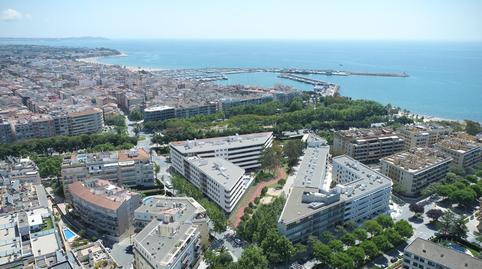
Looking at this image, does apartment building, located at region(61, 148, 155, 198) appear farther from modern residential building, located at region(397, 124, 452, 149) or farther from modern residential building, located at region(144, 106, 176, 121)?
modern residential building, located at region(397, 124, 452, 149)

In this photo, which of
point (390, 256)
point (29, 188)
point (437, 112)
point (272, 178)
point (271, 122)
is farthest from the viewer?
point (437, 112)

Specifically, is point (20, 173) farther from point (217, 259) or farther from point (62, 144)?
point (217, 259)

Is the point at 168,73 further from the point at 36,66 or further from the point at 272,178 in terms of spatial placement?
Result: the point at 272,178

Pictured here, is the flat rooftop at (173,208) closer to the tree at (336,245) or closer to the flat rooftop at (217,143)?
the tree at (336,245)

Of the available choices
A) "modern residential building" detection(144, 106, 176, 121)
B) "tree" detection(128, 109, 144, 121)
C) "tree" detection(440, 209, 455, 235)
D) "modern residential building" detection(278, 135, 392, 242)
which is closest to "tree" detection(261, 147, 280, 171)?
"modern residential building" detection(278, 135, 392, 242)

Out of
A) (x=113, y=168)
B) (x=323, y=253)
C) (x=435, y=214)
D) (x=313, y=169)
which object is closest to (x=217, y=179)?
(x=313, y=169)

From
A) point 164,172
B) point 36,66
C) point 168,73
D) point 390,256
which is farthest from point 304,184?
point 36,66

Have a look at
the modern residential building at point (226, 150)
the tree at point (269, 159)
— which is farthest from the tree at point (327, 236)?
the modern residential building at point (226, 150)
